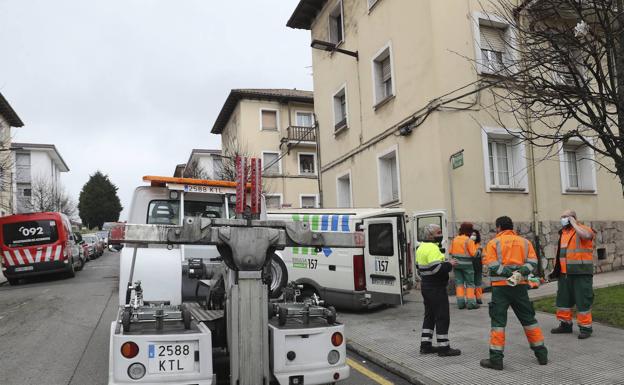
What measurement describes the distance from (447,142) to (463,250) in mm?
3458

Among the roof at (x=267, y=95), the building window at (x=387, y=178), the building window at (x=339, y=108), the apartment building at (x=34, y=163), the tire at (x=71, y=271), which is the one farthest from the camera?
the apartment building at (x=34, y=163)

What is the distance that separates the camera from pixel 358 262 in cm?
982

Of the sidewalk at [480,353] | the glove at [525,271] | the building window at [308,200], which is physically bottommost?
the sidewalk at [480,353]

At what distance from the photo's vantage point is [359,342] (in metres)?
7.71

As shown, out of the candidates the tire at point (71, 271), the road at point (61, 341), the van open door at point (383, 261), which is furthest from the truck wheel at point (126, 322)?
the tire at point (71, 271)

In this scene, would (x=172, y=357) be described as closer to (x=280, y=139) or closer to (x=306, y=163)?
(x=280, y=139)

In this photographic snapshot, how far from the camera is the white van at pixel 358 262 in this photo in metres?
9.71

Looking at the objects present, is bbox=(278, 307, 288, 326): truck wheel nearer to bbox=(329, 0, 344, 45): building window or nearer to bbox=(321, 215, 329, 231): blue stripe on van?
bbox=(321, 215, 329, 231): blue stripe on van

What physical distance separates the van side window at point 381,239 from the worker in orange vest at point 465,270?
1.68 metres

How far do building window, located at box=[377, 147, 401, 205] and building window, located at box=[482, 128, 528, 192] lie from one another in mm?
2922

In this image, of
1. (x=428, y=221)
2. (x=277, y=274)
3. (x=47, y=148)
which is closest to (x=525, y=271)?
(x=277, y=274)

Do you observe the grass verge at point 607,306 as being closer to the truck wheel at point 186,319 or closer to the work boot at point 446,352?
the work boot at point 446,352

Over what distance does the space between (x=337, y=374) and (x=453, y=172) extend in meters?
9.19

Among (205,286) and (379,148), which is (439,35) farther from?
(205,286)
